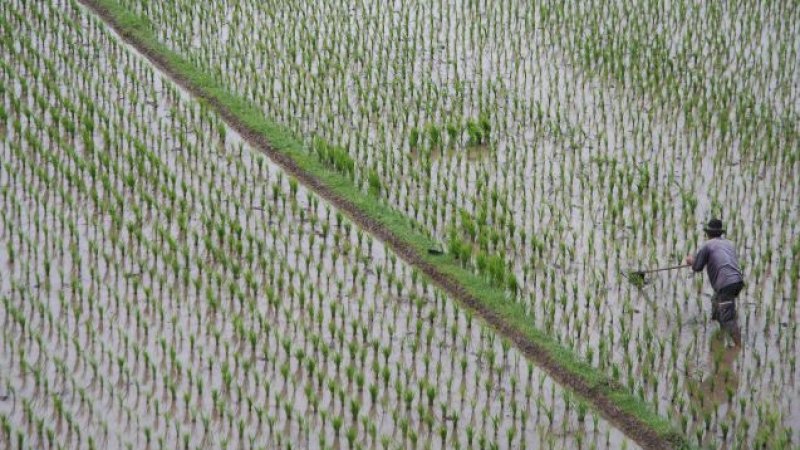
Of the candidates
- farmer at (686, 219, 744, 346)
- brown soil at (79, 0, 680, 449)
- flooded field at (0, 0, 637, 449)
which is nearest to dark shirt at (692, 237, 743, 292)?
farmer at (686, 219, 744, 346)

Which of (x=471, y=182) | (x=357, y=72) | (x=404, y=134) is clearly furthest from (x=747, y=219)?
(x=357, y=72)

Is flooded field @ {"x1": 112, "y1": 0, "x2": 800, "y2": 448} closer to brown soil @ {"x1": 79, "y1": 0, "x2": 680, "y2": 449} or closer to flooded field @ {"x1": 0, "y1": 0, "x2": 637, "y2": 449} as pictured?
brown soil @ {"x1": 79, "y1": 0, "x2": 680, "y2": 449}

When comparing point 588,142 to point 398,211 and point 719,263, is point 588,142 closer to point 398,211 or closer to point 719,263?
point 398,211

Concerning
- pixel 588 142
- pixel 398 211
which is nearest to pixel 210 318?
pixel 398 211

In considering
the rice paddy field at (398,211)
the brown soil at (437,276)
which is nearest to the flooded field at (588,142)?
the rice paddy field at (398,211)

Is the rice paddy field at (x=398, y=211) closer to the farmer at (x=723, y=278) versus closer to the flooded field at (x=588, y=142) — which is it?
the flooded field at (x=588, y=142)
